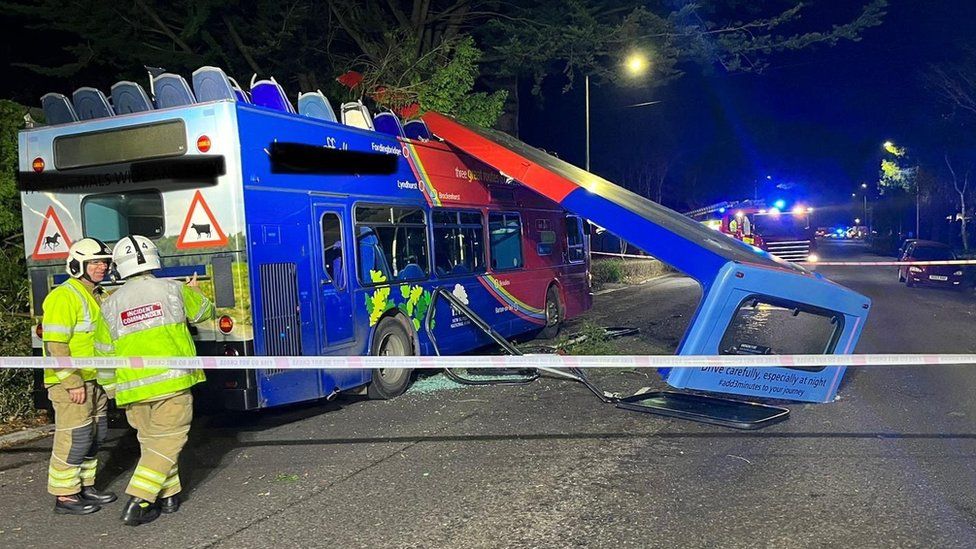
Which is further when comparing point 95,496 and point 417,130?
point 417,130

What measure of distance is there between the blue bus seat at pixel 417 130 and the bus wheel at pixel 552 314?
156 inches

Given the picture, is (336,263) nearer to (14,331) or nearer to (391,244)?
(391,244)

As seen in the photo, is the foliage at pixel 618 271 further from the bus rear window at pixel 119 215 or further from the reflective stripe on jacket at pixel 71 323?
the reflective stripe on jacket at pixel 71 323

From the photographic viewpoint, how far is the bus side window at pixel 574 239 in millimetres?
13539

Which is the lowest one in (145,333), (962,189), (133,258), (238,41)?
(145,333)

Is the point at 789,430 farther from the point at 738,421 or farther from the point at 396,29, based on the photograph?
the point at 396,29

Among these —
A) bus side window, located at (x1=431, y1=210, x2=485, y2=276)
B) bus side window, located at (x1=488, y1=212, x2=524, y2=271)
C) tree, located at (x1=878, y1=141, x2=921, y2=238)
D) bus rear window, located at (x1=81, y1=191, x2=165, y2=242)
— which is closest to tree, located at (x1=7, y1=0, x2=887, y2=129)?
bus side window, located at (x1=488, y1=212, x2=524, y2=271)

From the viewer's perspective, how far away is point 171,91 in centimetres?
647

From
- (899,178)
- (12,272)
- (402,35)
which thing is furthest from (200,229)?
(899,178)

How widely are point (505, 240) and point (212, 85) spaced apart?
5524 millimetres

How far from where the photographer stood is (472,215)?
1016cm

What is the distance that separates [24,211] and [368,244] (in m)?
3.15

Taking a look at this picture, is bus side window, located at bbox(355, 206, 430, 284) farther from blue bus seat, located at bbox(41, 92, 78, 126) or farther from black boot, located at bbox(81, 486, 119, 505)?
black boot, located at bbox(81, 486, 119, 505)

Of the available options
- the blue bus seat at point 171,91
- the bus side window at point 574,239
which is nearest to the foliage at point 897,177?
the bus side window at point 574,239
